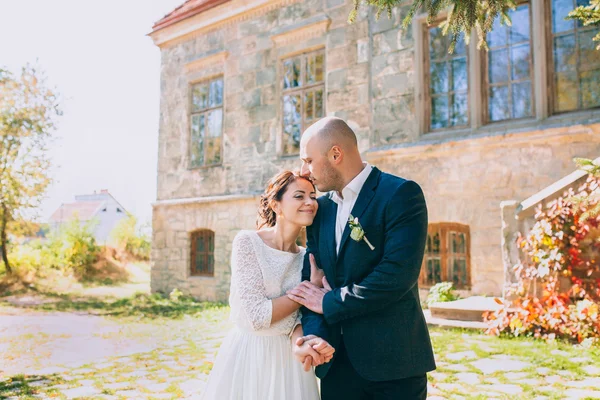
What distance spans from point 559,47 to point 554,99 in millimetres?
795

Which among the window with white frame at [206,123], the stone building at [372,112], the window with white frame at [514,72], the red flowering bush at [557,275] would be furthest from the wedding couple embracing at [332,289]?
the window with white frame at [206,123]

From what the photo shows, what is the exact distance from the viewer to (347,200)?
2631 millimetres

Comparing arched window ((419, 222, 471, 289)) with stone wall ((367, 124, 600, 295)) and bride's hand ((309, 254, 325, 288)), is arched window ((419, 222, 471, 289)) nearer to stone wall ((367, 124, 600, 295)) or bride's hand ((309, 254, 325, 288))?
stone wall ((367, 124, 600, 295))

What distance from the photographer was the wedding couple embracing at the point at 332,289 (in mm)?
2348

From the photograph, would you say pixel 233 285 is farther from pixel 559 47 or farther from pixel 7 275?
pixel 7 275

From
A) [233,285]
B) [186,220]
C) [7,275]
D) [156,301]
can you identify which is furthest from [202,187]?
[233,285]

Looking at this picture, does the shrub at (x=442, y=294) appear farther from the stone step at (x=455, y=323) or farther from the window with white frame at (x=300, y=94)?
the window with white frame at (x=300, y=94)

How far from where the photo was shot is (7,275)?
16.2m

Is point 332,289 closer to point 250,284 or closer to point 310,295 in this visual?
point 310,295

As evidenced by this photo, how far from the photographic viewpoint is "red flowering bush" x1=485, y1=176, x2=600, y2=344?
6.25 meters

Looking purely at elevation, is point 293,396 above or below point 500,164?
below

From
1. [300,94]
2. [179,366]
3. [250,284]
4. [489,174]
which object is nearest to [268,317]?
[250,284]

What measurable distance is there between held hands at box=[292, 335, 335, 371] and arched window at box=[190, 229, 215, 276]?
34.1ft

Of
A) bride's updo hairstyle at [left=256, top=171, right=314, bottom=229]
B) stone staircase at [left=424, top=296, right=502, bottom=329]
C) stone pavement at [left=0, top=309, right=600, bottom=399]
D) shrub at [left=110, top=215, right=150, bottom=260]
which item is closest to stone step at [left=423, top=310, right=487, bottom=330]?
stone staircase at [left=424, top=296, right=502, bottom=329]
